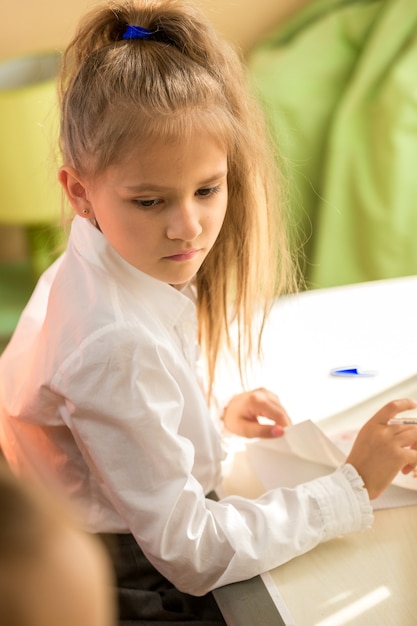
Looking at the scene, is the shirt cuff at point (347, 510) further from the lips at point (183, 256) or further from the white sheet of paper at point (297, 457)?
the lips at point (183, 256)

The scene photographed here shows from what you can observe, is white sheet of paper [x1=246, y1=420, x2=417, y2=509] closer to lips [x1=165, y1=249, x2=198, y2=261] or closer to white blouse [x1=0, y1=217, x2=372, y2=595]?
white blouse [x1=0, y1=217, x2=372, y2=595]

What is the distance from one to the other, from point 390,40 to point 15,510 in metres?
2.19

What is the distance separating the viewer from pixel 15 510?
41 centimetres

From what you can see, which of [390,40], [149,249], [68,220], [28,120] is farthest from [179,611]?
[390,40]

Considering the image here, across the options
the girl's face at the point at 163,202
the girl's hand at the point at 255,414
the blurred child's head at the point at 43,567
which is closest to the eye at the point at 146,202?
the girl's face at the point at 163,202

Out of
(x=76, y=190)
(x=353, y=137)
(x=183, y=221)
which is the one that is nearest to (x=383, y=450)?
(x=183, y=221)

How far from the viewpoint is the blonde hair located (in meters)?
0.94

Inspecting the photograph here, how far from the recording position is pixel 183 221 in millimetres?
951

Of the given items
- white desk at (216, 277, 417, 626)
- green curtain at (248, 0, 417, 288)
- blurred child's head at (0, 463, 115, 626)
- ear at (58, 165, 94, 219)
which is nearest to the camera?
blurred child's head at (0, 463, 115, 626)

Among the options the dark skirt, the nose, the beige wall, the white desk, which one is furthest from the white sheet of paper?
the beige wall

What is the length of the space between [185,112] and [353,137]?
1454 millimetres

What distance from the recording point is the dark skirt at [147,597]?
0.96 metres

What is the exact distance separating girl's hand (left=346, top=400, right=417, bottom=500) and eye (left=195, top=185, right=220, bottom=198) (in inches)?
11.2

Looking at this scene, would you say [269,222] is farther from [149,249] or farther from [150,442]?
[150,442]
